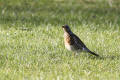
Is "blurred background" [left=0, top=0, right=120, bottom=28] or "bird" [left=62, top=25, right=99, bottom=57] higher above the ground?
"bird" [left=62, top=25, right=99, bottom=57]

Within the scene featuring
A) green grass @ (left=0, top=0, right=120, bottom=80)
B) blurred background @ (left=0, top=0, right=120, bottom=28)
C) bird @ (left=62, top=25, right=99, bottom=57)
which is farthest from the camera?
blurred background @ (left=0, top=0, right=120, bottom=28)

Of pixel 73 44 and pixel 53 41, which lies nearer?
pixel 73 44

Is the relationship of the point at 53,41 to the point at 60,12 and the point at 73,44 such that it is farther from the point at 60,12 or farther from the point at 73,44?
the point at 60,12

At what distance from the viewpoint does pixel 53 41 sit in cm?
867

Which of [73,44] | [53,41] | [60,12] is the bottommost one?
[60,12]

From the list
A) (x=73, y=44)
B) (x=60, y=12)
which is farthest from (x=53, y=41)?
(x=60, y=12)

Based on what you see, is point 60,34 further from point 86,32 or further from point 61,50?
point 61,50

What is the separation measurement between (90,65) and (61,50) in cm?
117

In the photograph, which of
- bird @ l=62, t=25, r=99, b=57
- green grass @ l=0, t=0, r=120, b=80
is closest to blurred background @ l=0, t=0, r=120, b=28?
green grass @ l=0, t=0, r=120, b=80

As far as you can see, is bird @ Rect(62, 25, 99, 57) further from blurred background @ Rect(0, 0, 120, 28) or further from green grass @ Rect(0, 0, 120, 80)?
blurred background @ Rect(0, 0, 120, 28)

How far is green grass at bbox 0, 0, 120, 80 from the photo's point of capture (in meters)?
6.34

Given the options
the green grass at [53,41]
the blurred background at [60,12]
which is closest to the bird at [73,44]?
the green grass at [53,41]

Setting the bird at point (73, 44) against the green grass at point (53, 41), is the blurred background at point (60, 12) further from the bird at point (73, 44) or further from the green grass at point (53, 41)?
the bird at point (73, 44)

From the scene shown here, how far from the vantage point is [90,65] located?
6.85m
